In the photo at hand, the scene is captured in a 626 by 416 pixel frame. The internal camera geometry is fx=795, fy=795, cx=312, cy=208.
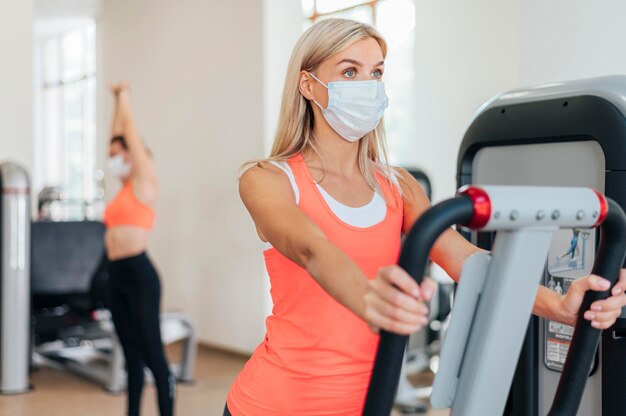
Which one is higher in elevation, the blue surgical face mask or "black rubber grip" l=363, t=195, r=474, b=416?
the blue surgical face mask

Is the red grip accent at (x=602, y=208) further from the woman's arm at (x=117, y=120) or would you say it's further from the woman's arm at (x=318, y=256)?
the woman's arm at (x=117, y=120)

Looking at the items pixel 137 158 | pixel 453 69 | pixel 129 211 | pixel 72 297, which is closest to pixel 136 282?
pixel 129 211

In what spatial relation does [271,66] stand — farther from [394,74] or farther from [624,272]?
[624,272]

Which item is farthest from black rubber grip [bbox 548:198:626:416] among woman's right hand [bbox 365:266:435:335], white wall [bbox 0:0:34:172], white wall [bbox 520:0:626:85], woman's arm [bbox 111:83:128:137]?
white wall [bbox 0:0:34:172]

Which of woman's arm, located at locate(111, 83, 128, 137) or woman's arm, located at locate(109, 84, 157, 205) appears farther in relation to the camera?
woman's arm, located at locate(111, 83, 128, 137)

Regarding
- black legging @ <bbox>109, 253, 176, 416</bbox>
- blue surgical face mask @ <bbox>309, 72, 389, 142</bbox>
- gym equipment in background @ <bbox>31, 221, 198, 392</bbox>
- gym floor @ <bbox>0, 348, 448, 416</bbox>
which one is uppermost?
blue surgical face mask @ <bbox>309, 72, 389, 142</bbox>

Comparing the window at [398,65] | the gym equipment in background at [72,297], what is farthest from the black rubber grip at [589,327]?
the window at [398,65]

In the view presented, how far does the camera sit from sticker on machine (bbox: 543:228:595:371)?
5.23 feet

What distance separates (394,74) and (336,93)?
4.70m

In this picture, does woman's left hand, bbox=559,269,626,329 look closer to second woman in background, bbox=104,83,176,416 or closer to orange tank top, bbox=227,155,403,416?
orange tank top, bbox=227,155,403,416

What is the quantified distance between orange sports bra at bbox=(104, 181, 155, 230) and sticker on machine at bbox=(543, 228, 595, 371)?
2.29m

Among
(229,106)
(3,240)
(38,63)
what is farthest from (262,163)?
(38,63)

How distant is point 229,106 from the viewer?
5.88m

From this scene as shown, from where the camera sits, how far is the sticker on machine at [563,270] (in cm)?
159
